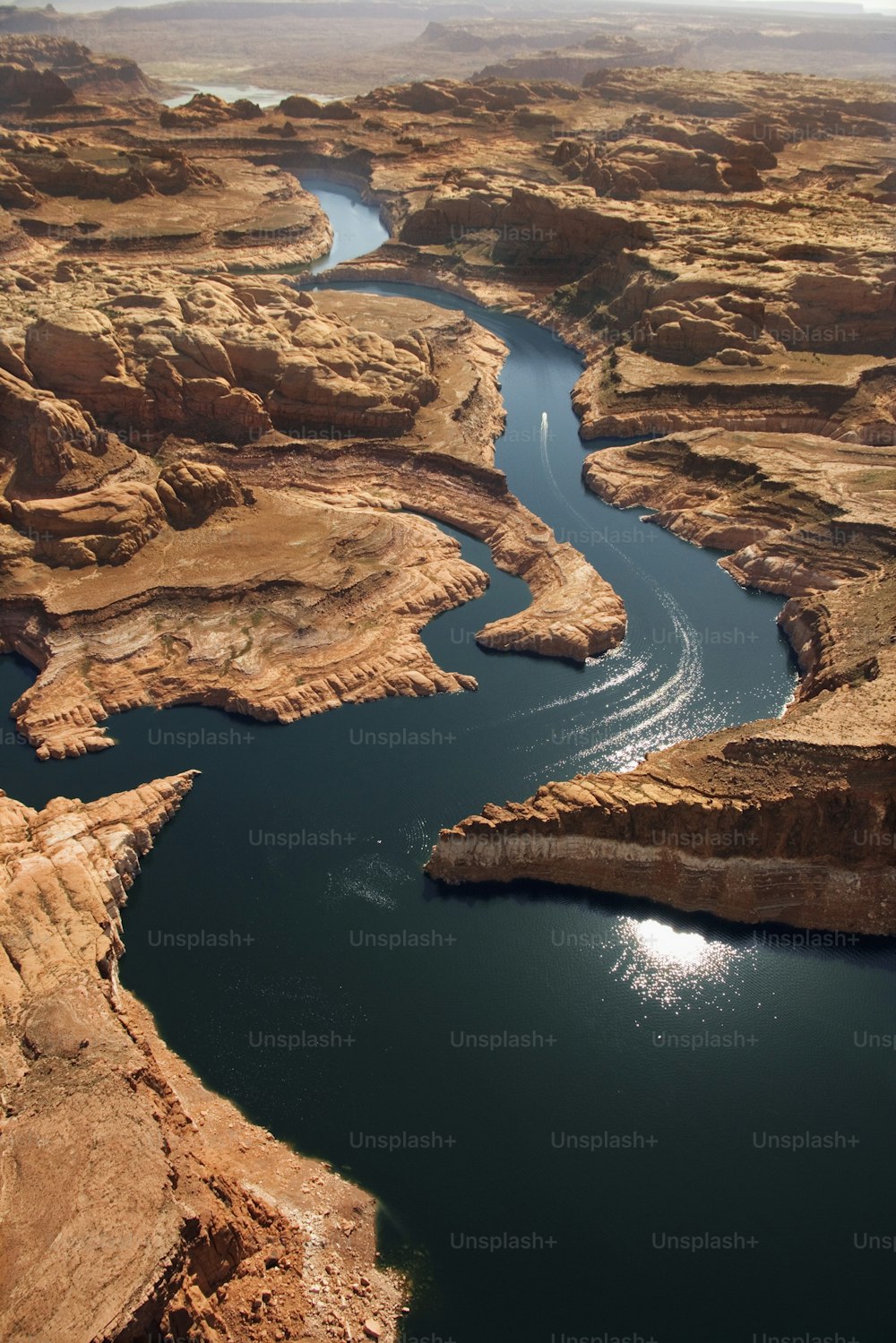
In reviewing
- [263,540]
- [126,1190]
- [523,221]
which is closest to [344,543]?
[263,540]

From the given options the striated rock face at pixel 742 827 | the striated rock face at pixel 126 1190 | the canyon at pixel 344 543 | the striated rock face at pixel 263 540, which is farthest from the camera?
the striated rock face at pixel 263 540

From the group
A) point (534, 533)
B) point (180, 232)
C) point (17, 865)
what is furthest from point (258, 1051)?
point (180, 232)

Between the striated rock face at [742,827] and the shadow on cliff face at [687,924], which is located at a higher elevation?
the striated rock face at [742,827]

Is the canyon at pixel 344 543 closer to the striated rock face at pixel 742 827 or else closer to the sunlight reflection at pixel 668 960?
the striated rock face at pixel 742 827

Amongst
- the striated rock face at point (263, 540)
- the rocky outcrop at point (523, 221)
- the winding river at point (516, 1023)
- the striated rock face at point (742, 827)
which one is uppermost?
the rocky outcrop at point (523, 221)

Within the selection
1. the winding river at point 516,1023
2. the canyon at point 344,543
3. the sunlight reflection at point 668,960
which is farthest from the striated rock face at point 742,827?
the sunlight reflection at point 668,960

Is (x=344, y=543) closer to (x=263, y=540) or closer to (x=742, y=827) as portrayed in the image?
(x=263, y=540)

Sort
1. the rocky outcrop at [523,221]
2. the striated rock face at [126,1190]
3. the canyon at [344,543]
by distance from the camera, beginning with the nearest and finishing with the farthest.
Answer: the striated rock face at [126,1190] < the canyon at [344,543] < the rocky outcrop at [523,221]

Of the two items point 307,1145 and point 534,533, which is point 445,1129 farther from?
point 534,533
